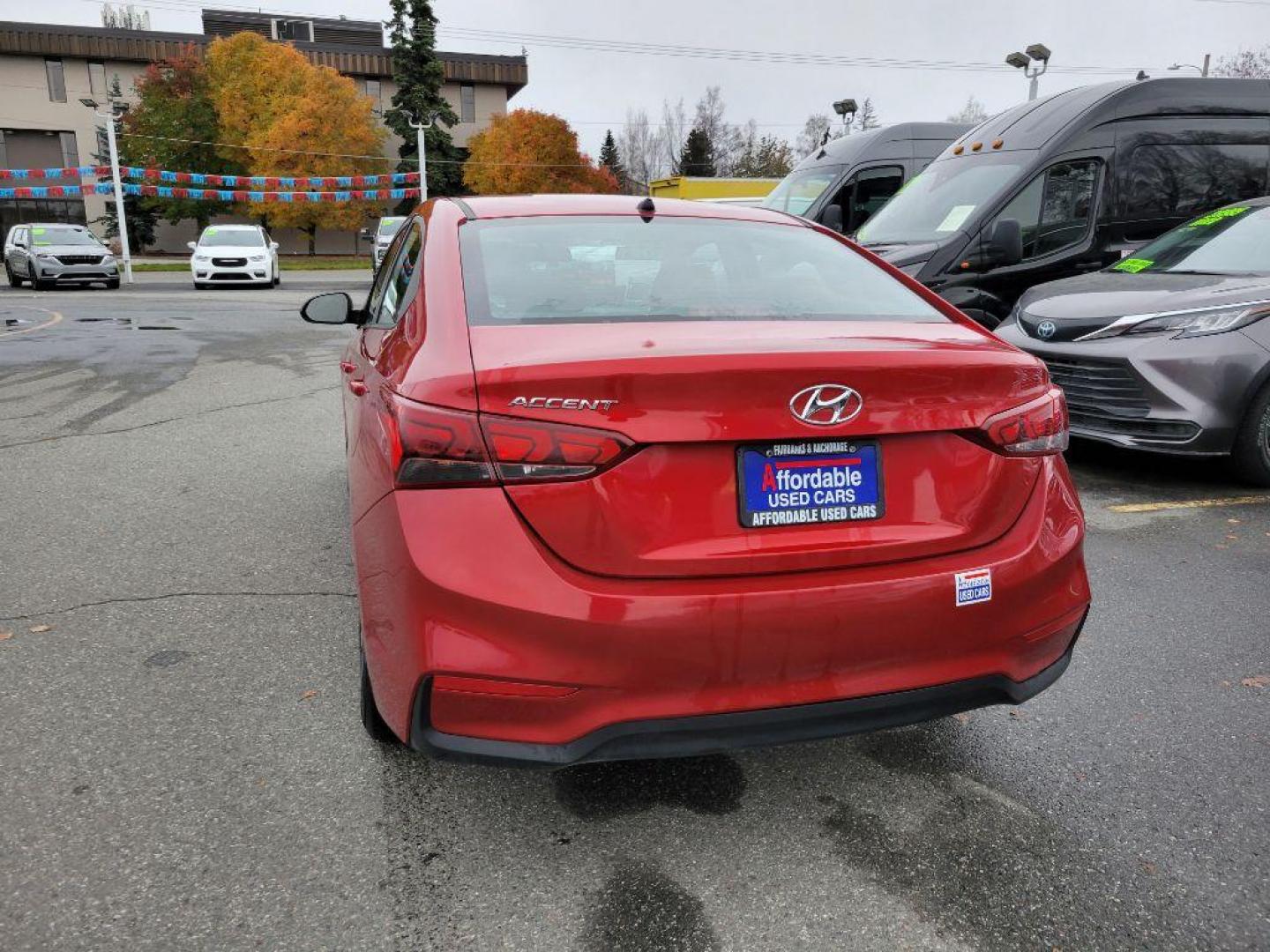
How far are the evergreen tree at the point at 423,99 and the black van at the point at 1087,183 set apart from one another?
4694cm

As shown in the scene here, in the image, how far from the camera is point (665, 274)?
2760mm

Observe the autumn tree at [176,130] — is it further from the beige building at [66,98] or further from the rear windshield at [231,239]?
the rear windshield at [231,239]

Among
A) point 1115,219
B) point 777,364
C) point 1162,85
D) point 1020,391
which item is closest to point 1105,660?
point 1020,391

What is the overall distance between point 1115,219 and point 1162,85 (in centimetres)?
125

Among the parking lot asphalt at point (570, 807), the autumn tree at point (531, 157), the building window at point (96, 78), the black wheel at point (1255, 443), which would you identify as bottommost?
the parking lot asphalt at point (570, 807)

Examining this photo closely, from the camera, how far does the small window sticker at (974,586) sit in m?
2.15

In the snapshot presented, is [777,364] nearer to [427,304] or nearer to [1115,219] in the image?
[427,304]

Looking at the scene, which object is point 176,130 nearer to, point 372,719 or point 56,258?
point 56,258

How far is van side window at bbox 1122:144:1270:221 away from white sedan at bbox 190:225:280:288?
1960 cm

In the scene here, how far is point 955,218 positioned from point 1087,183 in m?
1.12

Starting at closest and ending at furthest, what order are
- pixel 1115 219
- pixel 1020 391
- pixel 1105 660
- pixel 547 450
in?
pixel 547 450 → pixel 1020 391 → pixel 1105 660 → pixel 1115 219

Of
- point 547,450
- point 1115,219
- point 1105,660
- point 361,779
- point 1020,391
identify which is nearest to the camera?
point 547,450

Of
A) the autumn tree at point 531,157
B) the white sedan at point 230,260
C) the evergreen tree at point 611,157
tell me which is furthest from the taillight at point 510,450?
the evergreen tree at point 611,157

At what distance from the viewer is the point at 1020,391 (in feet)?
7.54
